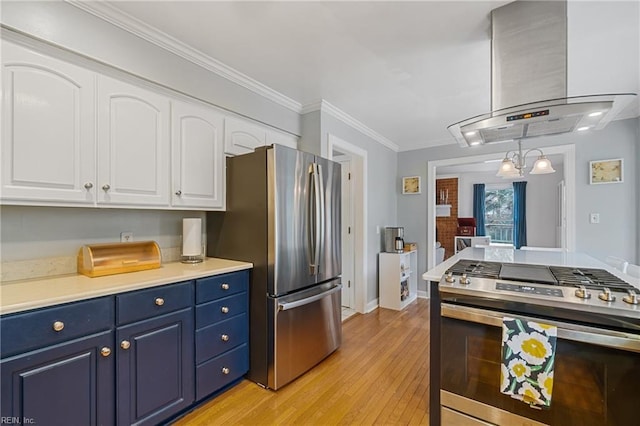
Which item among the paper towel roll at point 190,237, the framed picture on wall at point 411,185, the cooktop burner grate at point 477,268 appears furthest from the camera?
the framed picture on wall at point 411,185

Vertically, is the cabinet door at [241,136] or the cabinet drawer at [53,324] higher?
the cabinet door at [241,136]

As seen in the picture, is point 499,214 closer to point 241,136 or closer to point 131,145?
point 241,136

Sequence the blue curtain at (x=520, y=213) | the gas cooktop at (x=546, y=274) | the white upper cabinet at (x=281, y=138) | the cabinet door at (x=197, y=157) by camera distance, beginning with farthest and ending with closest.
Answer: the blue curtain at (x=520, y=213)
the white upper cabinet at (x=281, y=138)
the cabinet door at (x=197, y=157)
the gas cooktop at (x=546, y=274)

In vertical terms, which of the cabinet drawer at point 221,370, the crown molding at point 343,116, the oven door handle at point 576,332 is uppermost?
the crown molding at point 343,116

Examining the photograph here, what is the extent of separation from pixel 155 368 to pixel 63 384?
1.36 feet

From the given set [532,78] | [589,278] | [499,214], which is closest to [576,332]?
[589,278]

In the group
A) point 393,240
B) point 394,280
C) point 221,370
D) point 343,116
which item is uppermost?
point 343,116

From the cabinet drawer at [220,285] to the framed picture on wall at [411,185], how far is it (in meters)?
3.34

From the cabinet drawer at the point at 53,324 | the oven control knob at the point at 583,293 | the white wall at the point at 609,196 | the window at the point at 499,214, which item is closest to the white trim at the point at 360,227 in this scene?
the white wall at the point at 609,196

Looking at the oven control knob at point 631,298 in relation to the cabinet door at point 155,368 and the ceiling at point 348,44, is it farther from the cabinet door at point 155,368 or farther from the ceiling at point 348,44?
the cabinet door at point 155,368

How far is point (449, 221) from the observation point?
8.03 metres

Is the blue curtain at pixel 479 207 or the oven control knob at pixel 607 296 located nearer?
the oven control knob at pixel 607 296

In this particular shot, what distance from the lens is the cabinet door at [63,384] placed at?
1.17 meters

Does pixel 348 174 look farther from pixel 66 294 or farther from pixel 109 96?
pixel 66 294
